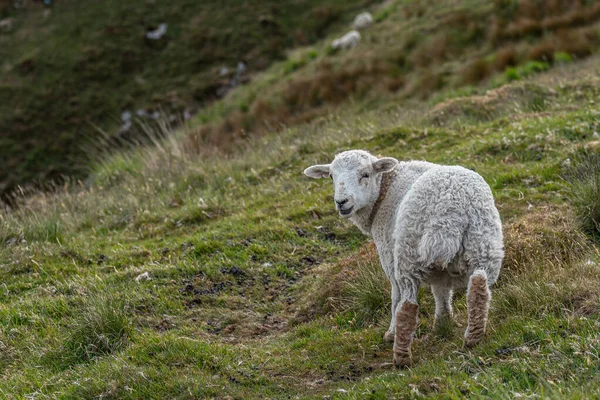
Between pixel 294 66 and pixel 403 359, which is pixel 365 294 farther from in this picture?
pixel 294 66

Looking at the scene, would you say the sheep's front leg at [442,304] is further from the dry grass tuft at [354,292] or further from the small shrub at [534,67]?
the small shrub at [534,67]

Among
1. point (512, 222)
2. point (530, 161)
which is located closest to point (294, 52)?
point (530, 161)

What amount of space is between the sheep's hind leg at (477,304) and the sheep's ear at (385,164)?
5.42ft

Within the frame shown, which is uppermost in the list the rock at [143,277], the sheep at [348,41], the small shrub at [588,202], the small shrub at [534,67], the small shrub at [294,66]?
the rock at [143,277]

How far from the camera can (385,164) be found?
699 centimetres

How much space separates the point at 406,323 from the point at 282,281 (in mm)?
3491

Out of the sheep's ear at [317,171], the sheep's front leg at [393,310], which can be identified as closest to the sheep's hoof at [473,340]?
the sheep's front leg at [393,310]

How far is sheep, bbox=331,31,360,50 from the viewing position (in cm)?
2853

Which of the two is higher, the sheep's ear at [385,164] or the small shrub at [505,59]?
the sheep's ear at [385,164]

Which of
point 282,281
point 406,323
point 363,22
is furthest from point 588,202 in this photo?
point 363,22

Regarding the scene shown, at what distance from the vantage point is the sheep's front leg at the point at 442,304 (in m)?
6.73

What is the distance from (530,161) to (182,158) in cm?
748

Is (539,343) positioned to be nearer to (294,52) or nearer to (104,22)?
(294,52)

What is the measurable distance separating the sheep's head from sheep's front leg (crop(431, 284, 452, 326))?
112 cm
